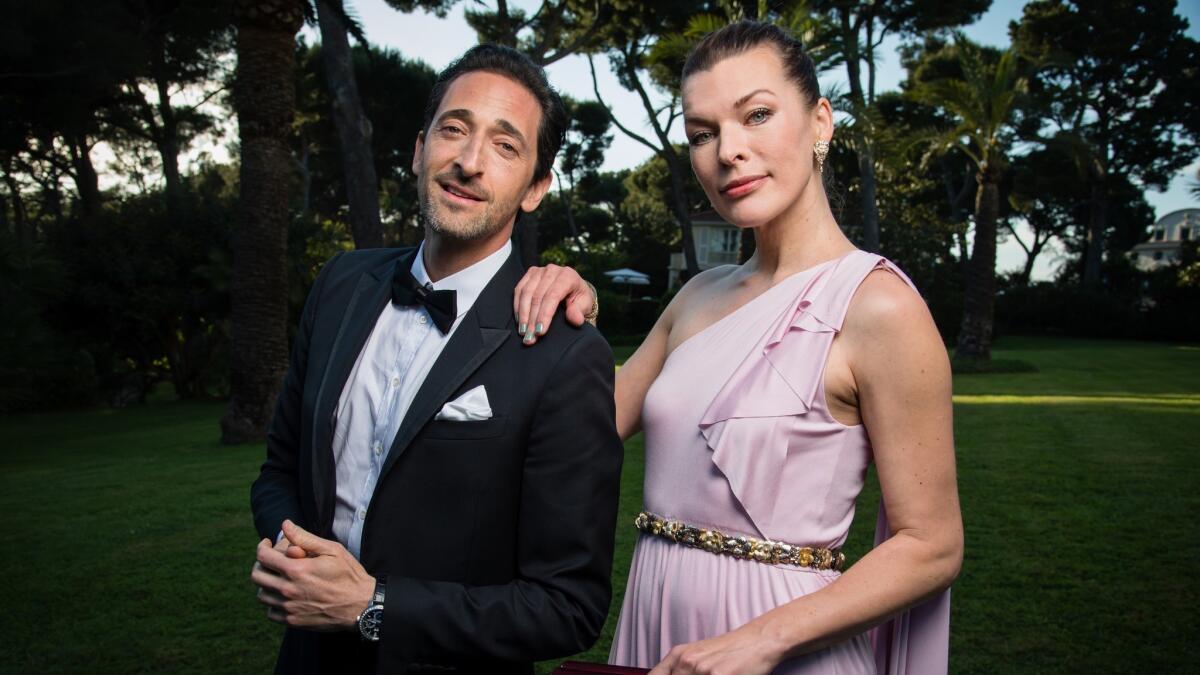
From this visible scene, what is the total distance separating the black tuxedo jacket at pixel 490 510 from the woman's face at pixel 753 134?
48 cm

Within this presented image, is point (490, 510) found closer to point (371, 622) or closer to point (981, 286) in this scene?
point (371, 622)

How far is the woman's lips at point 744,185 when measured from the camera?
A: 6.73ft

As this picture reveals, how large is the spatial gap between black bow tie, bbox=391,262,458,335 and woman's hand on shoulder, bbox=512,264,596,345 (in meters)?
0.15

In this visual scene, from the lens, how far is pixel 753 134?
203cm

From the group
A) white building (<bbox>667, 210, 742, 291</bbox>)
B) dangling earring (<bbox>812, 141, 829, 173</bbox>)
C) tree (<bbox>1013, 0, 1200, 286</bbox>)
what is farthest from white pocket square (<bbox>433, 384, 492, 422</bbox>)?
white building (<bbox>667, 210, 742, 291</bbox>)

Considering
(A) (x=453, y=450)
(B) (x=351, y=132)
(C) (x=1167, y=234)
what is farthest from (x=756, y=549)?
(C) (x=1167, y=234)

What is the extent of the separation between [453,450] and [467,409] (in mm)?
90

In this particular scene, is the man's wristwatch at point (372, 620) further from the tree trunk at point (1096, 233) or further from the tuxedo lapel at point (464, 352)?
the tree trunk at point (1096, 233)

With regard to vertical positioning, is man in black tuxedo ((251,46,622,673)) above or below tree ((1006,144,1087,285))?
below

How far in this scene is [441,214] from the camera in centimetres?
207

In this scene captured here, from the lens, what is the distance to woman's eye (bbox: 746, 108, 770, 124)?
6.72ft

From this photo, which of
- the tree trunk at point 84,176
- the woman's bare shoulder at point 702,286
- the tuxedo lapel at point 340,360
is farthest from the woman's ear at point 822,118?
the tree trunk at point 84,176

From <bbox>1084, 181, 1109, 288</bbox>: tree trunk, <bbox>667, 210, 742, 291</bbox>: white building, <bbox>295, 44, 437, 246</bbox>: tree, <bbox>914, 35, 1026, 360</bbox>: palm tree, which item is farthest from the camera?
<bbox>667, 210, 742, 291</bbox>: white building

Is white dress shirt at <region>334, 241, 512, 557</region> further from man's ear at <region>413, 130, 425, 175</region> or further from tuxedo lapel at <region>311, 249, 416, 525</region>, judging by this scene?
man's ear at <region>413, 130, 425, 175</region>
